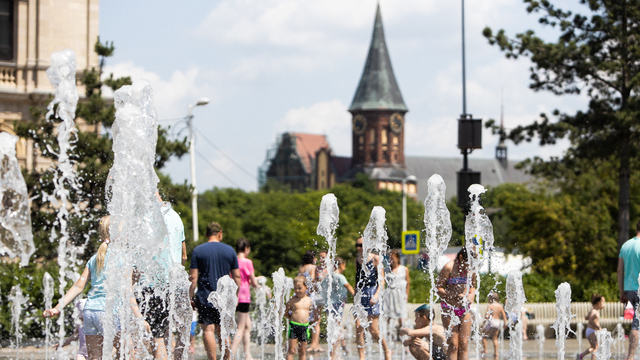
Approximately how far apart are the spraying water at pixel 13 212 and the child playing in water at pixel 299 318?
682cm

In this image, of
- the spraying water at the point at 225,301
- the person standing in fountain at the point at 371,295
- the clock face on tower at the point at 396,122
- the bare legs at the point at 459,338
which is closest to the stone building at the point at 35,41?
the person standing in fountain at the point at 371,295

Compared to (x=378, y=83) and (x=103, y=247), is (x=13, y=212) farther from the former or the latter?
(x=378, y=83)

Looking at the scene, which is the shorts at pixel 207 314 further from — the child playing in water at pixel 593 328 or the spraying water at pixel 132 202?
the child playing in water at pixel 593 328

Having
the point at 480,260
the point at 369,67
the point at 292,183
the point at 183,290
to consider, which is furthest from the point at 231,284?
the point at 292,183

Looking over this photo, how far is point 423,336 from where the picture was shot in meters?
7.59

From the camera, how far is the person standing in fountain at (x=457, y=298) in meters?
7.22

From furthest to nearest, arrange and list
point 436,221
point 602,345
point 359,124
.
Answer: point 359,124
point 602,345
point 436,221

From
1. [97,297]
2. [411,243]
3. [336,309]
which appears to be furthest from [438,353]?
[411,243]

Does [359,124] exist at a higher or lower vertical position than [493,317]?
higher

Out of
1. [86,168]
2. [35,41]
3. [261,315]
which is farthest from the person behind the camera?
[35,41]

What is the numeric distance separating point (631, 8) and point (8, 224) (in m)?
14.0

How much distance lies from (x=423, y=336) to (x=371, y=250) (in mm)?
2254

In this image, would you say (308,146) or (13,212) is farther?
(308,146)

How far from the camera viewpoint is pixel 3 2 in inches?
1002
